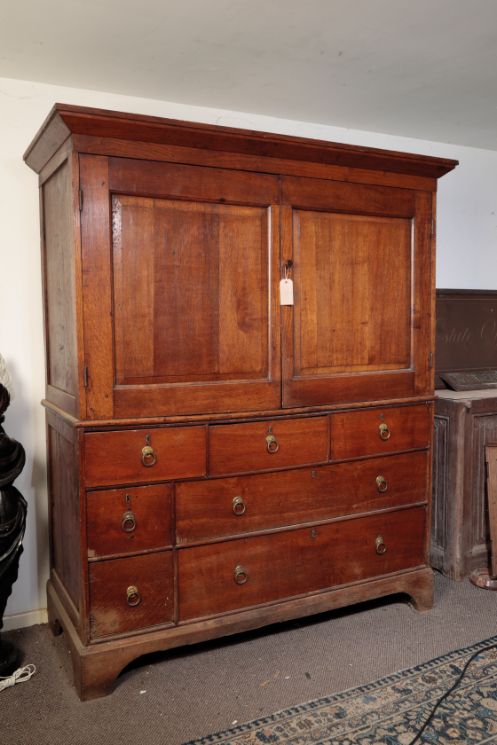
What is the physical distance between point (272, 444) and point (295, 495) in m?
0.25

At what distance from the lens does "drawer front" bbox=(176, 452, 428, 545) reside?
92.5 inches

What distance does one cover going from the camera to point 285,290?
2.44 meters

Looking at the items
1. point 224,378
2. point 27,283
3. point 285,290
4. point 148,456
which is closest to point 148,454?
point 148,456

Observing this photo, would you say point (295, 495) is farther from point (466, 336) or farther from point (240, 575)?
point (466, 336)

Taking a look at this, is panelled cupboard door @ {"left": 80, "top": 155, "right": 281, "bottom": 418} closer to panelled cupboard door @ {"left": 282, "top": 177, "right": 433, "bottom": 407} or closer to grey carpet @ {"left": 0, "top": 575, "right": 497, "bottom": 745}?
panelled cupboard door @ {"left": 282, "top": 177, "right": 433, "bottom": 407}

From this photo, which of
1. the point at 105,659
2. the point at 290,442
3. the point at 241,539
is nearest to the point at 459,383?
the point at 290,442

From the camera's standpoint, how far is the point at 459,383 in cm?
342

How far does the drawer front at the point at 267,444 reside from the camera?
2365 mm

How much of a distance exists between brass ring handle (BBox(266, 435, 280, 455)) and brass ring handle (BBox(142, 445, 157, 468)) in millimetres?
469

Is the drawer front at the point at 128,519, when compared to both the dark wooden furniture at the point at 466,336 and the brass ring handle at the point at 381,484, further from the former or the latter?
the dark wooden furniture at the point at 466,336

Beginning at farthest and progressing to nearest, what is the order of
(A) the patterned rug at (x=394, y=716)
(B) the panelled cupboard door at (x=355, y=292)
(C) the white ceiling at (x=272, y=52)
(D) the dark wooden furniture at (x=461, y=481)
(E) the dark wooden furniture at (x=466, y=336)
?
(E) the dark wooden furniture at (x=466, y=336)
(D) the dark wooden furniture at (x=461, y=481)
(B) the panelled cupboard door at (x=355, y=292)
(C) the white ceiling at (x=272, y=52)
(A) the patterned rug at (x=394, y=716)

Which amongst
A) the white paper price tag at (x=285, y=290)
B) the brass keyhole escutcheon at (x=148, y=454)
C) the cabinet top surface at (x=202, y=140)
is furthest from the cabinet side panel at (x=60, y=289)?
the white paper price tag at (x=285, y=290)

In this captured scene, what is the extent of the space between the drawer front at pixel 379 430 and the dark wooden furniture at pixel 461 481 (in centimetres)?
39

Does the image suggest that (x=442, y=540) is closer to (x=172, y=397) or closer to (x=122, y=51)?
(x=172, y=397)
